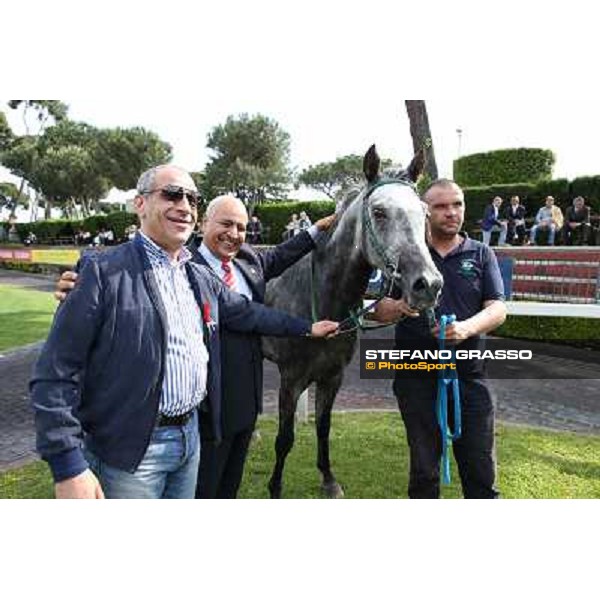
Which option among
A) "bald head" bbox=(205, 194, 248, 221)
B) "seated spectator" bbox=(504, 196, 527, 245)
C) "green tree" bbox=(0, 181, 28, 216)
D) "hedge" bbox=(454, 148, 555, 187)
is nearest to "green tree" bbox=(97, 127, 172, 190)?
"green tree" bbox=(0, 181, 28, 216)

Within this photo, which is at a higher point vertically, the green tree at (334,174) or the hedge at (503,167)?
the hedge at (503,167)

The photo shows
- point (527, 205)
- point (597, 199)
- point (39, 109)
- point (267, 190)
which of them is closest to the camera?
point (39, 109)

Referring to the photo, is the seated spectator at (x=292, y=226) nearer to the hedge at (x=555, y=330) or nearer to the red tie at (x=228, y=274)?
the red tie at (x=228, y=274)

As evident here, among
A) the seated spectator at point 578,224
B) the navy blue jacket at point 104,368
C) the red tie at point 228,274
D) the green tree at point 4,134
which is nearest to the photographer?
the navy blue jacket at point 104,368

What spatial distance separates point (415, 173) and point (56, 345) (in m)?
1.98

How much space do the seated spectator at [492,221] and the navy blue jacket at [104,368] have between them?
343cm

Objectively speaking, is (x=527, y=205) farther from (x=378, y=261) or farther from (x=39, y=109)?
Answer: (x=39, y=109)

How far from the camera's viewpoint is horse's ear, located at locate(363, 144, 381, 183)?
273 cm

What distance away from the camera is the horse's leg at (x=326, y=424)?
399cm

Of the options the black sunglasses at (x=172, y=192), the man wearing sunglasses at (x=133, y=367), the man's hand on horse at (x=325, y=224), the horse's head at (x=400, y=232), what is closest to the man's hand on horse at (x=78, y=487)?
the man wearing sunglasses at (x=133, y=367)

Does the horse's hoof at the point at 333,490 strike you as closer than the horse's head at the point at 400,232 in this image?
No

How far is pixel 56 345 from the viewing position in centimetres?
184

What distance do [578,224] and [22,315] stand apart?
4.73m
